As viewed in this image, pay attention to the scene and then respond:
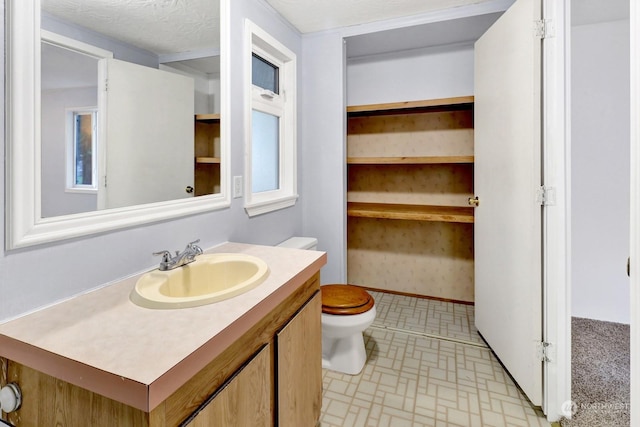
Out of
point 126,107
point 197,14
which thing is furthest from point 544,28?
point 126,107

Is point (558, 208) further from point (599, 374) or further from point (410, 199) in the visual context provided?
point (410, 199)

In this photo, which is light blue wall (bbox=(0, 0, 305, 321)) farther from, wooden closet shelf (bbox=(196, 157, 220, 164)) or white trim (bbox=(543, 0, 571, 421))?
white trim (bbox=(543, 0, 571, 421))

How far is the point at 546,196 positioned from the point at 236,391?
1.48 metres

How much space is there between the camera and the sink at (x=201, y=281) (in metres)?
0.92

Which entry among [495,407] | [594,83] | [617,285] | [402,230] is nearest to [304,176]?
[402,230]

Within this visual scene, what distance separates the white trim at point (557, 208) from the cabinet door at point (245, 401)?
1290 mm

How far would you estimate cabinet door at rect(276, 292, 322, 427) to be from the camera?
108 centimetres

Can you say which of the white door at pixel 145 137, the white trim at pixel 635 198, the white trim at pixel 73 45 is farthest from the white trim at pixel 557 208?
the white trim at pixel 73 45

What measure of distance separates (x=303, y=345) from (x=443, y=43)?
8.41 ft

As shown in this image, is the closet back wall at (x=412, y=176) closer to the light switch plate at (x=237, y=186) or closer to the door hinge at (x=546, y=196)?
the light switch plate at (x=237, y=186)

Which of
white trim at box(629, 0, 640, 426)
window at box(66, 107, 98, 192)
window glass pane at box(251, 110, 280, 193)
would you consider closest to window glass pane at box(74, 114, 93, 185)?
window at box(66, 107, 98, 192)

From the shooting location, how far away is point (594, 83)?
2.26 m

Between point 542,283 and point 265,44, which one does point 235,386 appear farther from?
point 265,44

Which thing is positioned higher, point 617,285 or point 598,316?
point 617,285
